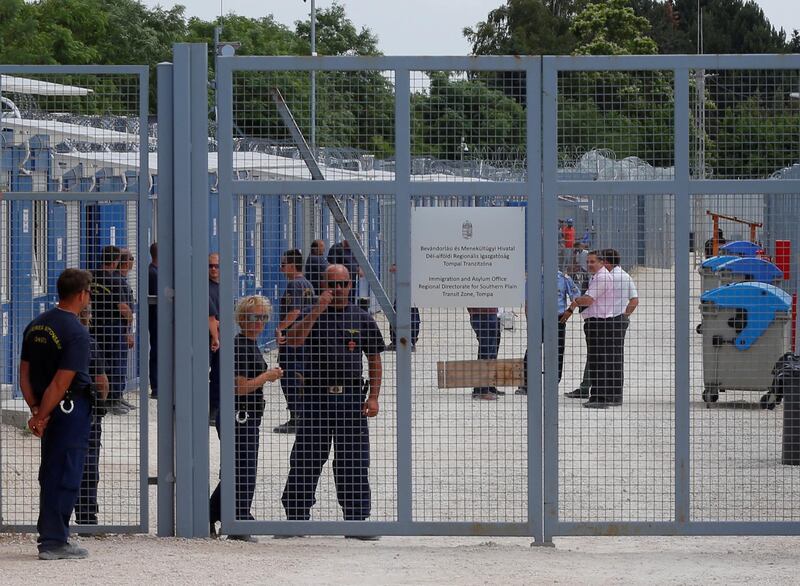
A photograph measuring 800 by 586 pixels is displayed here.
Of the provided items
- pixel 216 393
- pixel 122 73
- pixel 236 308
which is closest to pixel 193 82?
pixel 122 73

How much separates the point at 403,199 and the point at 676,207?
1471mm

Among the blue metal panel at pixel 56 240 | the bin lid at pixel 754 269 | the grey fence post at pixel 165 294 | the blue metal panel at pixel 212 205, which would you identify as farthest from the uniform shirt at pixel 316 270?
the blue metal panel at pixel 56 240

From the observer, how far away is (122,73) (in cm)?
748

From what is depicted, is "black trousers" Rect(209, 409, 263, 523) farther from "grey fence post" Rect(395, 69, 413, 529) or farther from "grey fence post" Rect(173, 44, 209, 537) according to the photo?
"grey fence post" Rect(395, 69, 413, 529)

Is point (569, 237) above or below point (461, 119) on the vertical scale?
below

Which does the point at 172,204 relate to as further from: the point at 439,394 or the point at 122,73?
the point at 439,394

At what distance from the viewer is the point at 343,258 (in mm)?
7625

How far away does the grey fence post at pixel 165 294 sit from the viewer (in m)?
7.61

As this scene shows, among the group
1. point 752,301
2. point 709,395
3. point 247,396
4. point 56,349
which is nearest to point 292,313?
point 247,396

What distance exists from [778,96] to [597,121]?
992mm

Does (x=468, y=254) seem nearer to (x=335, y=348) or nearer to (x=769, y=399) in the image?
(x=335, y=348)

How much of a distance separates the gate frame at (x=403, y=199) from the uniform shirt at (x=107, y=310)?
67 cm

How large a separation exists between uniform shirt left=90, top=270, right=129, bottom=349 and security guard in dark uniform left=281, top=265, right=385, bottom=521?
3.28 ft

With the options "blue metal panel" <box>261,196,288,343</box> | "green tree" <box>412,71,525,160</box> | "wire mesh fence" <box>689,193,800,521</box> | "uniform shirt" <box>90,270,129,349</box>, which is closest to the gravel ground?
"wire mesh fence" <box>689,193,800,521</box>
